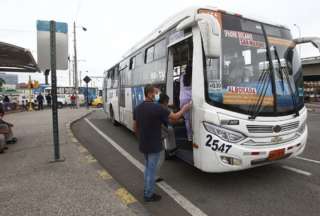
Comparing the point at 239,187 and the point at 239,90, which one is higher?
the point at 239,90

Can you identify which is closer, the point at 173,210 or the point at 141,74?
the point at 173,210

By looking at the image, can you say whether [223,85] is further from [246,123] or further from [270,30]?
[270,30]

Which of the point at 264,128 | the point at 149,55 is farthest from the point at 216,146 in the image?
the point at 149,55

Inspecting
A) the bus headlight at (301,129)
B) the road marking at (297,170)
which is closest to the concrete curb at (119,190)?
the bus headlight at (301,129)

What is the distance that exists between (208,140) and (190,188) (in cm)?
105

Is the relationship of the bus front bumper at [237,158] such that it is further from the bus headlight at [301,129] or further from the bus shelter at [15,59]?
the bus shelter at [15,59]

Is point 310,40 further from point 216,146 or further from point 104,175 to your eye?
point 104,175

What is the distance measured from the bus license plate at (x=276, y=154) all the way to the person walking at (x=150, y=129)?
1835 millimetres

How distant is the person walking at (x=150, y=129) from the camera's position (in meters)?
4.03

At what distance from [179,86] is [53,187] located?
3.10 m

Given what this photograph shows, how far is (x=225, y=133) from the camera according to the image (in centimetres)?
425

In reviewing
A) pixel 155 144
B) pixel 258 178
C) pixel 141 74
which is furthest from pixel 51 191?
pixel 141 74

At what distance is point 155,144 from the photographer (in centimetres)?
409

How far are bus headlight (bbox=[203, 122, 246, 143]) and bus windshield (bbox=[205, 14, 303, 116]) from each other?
1.20 ft
